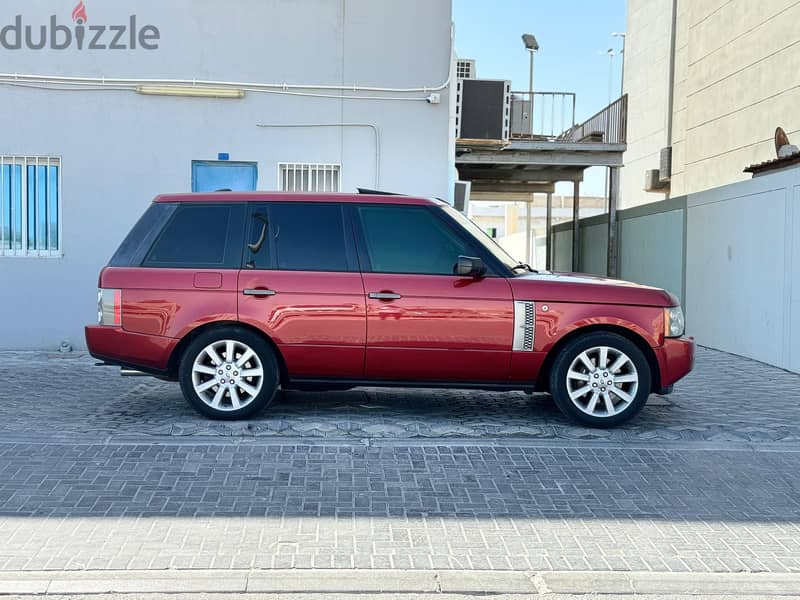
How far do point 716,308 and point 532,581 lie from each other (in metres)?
9.15

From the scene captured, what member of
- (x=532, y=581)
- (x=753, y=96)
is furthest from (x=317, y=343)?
(x=753, y=96)

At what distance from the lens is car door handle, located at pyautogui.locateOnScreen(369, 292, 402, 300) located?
22.2ft

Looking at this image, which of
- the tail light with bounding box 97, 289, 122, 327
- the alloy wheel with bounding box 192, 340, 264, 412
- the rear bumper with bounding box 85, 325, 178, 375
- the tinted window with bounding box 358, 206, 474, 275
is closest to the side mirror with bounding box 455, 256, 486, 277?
the tinted window with bounding box 358, 206, 474, 275

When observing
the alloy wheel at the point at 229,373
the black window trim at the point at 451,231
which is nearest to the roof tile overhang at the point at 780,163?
the black window trim at the point at 451,231

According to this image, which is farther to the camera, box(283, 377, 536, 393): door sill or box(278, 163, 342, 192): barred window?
box(278, 163, 342, 192): barred window

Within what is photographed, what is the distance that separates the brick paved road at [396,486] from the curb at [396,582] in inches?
3.4

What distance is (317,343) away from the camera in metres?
6.88

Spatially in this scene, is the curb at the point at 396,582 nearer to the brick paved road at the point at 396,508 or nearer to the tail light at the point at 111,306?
the brick paved road at the point at 396,508

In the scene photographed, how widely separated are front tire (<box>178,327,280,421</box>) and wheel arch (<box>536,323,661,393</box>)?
216 centimetres

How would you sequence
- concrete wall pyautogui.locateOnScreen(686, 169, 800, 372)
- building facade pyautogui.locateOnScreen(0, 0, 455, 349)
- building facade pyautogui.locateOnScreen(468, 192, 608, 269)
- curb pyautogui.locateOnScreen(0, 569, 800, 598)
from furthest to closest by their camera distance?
building facade pyautogui.locateOnScreen(468, 192, 608, 269) < building facade pyautogui.locateOnScreen(0, 0, 455, 349) < concrete wall pyautogui.locateOnScreen(686, 169, 800, 372) < curb pyautogui.locateOnScreen(0, 569, 800, 598)

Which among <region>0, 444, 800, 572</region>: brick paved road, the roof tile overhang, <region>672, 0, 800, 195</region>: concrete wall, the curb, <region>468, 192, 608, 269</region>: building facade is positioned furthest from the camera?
<region>468, 192, 608, 269</region>: building facade

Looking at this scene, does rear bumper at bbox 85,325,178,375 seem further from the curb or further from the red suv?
the curb

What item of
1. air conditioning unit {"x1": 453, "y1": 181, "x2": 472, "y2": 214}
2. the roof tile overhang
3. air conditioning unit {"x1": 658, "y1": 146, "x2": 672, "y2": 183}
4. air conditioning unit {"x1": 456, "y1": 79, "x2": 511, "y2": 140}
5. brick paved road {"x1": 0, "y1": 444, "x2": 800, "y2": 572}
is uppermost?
air conditioning unit {"x1": 658, "y1": 146, "x2": 672, "y2": 183}

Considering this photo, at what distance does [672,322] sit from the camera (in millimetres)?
6859
